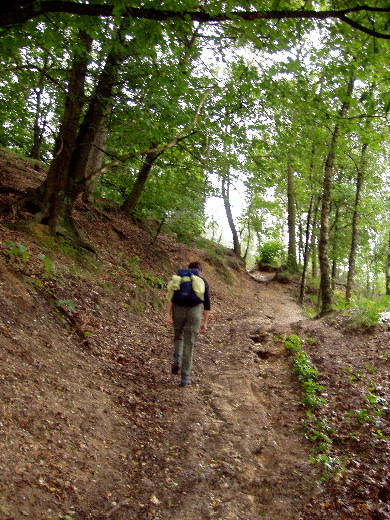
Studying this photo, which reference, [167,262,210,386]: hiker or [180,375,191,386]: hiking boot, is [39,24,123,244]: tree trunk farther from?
[180,375,191,386]: hiking boot

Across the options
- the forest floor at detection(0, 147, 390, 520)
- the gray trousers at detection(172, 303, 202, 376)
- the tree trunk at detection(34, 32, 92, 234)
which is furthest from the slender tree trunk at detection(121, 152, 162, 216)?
the gray trousers at detection(172, 303, 202, 376)

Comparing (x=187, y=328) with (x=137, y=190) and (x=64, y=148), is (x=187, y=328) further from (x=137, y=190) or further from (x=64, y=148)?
(x=137, y=190)

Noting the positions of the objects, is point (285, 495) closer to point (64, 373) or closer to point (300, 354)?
point (64, 373)

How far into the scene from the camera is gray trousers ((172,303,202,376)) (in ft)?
20.3

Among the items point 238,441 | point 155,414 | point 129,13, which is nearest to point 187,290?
point 155,414

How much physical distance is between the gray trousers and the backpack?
11cm

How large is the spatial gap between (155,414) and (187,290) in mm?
1988

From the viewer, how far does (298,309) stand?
708 inches

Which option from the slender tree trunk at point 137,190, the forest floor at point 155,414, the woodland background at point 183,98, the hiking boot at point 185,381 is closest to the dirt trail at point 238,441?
the forest floor at point 155,414

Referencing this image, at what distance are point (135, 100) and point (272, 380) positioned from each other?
6.81 meters

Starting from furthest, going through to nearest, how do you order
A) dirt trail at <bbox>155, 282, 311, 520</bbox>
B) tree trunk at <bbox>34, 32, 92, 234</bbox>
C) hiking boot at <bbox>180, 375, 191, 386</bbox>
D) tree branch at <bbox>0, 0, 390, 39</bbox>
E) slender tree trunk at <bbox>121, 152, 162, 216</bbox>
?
slender tree trunk at <bbox>121, 152, 162, 216</bbox> < tree trunk at <bbox>34, 32, 92, 234</bbox> < hiking boot at <bbox>180, 375, 191, 386</bbox> < tree branch at <bbox>0, 0, 390, 39</bbox> < dirt trail at <bbox>155, 282, 311, 520</bbox>

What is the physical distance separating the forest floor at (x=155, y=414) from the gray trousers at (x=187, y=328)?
0.44 m

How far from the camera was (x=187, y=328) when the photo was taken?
247 inches

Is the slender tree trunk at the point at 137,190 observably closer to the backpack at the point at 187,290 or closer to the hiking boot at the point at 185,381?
the backpack at the point at 187,290
